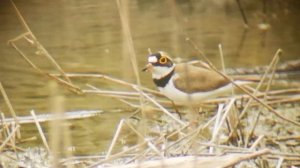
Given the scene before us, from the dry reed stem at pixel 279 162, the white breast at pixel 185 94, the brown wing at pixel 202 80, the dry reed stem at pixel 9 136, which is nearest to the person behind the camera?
the dry reed stem at pixel 279 162

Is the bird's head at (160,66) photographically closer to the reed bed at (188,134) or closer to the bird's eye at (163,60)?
the bird's eye at (163,60)

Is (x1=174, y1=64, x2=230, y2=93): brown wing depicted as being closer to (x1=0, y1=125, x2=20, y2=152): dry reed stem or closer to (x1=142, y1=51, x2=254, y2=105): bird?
(x1=142, y1=51, x2=254, y2=105): bird

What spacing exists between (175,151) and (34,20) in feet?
23.2

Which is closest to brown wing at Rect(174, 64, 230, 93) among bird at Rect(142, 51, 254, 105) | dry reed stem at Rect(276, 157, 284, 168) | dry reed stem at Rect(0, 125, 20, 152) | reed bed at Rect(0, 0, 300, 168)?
bird at Rect(142, 51, 254, 105)

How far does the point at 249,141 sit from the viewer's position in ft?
17.1

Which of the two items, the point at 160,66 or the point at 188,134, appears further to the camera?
the point at 160,66

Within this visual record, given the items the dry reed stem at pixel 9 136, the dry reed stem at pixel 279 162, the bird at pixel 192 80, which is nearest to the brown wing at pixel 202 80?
the bird at pixel 192 80

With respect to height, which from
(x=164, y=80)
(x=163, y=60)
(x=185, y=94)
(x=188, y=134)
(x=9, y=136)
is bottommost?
(x=188, y=134)

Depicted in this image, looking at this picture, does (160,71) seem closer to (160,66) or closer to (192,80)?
(160,66)

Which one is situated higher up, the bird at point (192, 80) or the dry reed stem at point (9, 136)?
the bird at point (192, 80)

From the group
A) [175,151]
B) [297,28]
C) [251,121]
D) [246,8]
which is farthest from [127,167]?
[246,8]

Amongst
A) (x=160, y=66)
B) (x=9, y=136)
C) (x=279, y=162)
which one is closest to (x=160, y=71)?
(x=160, y=66)

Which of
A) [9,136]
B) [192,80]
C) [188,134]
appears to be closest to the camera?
[188,134]

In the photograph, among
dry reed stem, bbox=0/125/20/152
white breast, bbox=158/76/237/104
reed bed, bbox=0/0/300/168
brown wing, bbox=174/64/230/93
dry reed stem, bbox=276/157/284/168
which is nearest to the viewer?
reed bed, bbox=0/0/300/168
